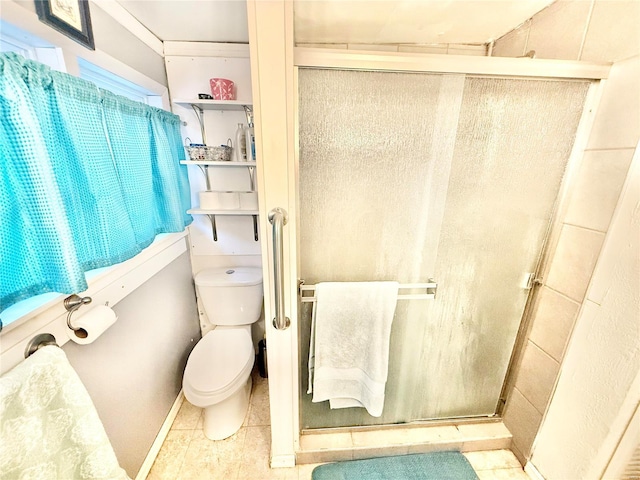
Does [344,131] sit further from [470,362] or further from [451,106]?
[470,362]

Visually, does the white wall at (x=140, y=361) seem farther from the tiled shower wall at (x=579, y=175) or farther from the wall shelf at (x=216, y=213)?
the tiled shower wall at (x=579, y=175)

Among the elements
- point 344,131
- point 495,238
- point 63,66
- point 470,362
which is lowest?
point 470,362

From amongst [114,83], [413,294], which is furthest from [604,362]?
[114,83]

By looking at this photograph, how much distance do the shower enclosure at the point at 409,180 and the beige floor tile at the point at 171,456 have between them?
1.62ft

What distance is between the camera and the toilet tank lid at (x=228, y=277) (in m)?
1.60

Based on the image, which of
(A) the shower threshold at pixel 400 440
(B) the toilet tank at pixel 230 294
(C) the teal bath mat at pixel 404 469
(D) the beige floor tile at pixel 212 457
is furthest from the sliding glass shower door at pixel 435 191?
(B) the toilet tank at pixel 230 294

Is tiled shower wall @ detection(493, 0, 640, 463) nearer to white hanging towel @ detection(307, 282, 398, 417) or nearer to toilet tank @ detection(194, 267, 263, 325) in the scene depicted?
white hanging towel @ detection(307, 282, 398, 417)

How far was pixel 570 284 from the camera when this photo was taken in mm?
1022

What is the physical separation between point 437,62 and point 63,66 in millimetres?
1260

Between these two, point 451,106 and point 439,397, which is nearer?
point 451,106

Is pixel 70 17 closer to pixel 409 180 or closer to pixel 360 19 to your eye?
pixel 360 19

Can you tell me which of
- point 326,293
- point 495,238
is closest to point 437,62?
point 495,238

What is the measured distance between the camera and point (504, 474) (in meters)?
1.24

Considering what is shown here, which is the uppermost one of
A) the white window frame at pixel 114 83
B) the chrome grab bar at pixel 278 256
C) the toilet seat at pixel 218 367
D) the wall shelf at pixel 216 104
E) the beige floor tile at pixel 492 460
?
the white window frame at pixel 114 83
